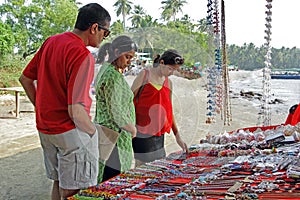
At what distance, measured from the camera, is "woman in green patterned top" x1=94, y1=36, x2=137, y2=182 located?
174cm

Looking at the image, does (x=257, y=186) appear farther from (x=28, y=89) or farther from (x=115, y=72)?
(x=28, y=89)

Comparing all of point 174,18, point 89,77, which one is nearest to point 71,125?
point 89,77

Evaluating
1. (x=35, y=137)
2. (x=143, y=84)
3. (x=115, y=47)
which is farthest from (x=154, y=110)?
(x=35, y=137)

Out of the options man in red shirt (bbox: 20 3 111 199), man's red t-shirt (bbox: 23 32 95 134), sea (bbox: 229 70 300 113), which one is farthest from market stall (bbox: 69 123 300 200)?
sea (bbox: 229 70 300 113)

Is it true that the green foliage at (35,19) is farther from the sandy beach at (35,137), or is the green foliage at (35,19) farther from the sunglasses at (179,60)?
the sunglasses at (179,60)

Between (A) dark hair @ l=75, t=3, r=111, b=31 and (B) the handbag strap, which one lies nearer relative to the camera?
(A) dark hair @ l=75, t=3, r=111, b=31

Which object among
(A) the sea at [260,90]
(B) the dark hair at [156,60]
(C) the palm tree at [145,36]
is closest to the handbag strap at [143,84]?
(B) the dark hair at [156,60]

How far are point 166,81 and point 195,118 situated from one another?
11.7 inches

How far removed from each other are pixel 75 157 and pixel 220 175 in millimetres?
631

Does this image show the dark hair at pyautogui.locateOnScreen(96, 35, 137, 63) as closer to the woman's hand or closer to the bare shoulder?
the bare shoulder

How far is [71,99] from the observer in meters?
1.42

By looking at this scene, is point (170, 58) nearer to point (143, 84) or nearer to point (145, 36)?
point (145, 36)

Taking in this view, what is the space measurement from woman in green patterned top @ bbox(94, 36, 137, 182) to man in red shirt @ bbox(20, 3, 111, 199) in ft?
0.59

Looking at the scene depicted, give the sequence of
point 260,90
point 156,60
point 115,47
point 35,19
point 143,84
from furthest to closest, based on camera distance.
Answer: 1. point 35,19
2. point 260,90
3. point 143,84
4. point 156,60
5. point 115,47
